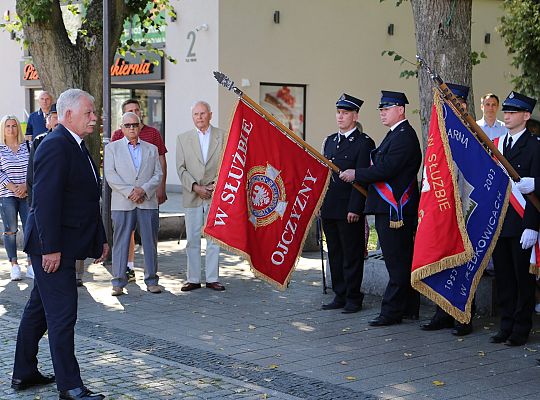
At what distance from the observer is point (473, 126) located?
25.6 feet

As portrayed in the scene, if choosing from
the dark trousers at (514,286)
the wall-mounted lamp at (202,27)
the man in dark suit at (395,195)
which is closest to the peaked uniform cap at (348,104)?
the man in dark suit at (395,195)

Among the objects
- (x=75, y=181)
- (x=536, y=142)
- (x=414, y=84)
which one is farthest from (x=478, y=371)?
(x=414, y=84)

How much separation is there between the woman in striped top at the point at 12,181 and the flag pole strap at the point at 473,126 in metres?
5.74

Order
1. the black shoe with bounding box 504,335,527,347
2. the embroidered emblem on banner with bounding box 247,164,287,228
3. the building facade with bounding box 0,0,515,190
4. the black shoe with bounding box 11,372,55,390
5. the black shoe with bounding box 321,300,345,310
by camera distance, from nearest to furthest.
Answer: the black shoe with bounding box 11,372,55,390
the black shoe with bounding box 504,335,527,347
the embroidered emblem on banner with bounding box 247,164,287,228
the black shoe with bounding box 321,300,345,310
the building facade with bounding box 0,0,515,190

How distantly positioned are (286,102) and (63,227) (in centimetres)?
1823

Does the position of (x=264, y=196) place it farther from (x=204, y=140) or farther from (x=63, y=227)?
(x=63, y=227)

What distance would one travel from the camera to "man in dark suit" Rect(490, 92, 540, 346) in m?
7.86

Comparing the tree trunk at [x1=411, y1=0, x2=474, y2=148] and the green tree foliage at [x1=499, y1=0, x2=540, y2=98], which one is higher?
the green tree foliage at [x1=499, y1=0, x2=540, y2=98]

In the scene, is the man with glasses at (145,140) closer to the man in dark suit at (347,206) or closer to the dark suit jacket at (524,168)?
the man in dark suit at (347,206)

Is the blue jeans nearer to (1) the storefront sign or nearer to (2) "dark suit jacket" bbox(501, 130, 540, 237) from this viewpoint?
(2) "dark suit jacket" bbox(501, 130, 540, 237)

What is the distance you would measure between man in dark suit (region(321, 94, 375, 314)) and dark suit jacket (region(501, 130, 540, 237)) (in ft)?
5.38

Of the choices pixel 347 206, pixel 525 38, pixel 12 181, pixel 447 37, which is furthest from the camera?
pixel 525 38

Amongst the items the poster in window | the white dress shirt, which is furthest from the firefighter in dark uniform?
the poster in window

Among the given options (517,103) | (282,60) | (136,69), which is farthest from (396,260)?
(136,69)
